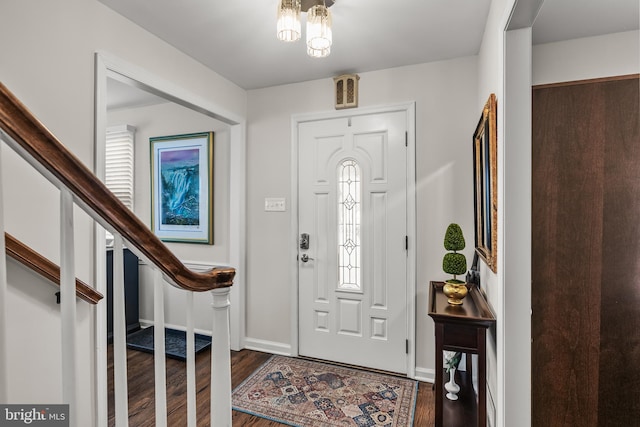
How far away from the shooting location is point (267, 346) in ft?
10.3

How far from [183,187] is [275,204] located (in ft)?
3.68

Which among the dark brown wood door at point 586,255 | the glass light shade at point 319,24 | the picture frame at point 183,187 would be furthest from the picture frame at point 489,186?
the picture frame at point 183,187

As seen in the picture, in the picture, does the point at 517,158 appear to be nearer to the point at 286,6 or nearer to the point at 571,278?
the point at 571,278

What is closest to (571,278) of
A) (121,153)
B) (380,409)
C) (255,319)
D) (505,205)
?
(505,205)

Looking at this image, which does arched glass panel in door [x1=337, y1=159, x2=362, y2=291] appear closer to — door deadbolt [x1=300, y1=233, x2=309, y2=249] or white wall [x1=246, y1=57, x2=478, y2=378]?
door deadbolt [x1=300, y1=233, x2=309, y2=249]

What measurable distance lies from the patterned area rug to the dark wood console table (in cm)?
57

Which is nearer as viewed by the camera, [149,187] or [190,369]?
[190,369]

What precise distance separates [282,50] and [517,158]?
177 centimetres

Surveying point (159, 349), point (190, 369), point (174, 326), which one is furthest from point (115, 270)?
point (174, 326)

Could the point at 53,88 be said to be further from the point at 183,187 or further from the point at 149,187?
the point at 149,187

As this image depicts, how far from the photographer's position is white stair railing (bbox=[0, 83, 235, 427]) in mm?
574

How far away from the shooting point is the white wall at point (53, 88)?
150 centimetres

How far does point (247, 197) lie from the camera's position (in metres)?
3.22

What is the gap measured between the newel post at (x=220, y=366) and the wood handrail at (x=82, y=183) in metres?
0.09
